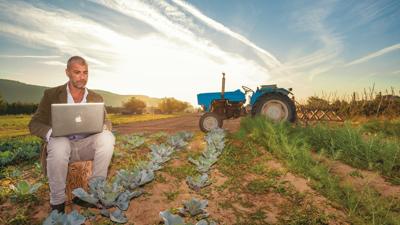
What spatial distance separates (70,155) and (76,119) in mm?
485

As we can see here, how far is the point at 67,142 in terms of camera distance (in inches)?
110

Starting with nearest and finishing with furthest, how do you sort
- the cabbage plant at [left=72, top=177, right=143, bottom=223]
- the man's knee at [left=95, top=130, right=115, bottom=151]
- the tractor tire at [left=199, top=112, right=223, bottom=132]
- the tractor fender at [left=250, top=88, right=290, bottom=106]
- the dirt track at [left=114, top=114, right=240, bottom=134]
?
1. the cabbage plant at [left=72, top=177, right=143, bottom=223]
2. the man's knee at [left=95, top=130, right=115, bottom=151]
3. the tractor fender at [left=250, top=88, right=290, bottom=106]
4. the tractor tire at [left=199, top=112, right=223, bottom=132]
5. the dirt track at [left=114, top=114, right=240, bottom=134]

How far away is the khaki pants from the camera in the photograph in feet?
8.79

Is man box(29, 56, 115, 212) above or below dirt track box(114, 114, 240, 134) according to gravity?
above

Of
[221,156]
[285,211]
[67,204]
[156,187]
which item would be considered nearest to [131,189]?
[156,187]

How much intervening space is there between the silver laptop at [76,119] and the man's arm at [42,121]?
204 millimetres

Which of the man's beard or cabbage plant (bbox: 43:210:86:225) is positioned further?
the man's beard

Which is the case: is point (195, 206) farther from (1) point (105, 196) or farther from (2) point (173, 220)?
(1) point (105, 196)

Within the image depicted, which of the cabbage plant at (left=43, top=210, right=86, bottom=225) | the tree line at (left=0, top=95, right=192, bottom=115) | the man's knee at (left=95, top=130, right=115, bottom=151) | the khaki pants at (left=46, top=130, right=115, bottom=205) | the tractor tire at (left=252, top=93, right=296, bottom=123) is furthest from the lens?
the tree line at (left=0, top=95, right=192, bottom=115)

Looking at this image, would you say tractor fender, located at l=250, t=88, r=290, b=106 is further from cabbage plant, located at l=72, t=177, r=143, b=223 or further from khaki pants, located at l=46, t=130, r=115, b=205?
cabbage plant, located at l=72, t=177, r=143, b=223

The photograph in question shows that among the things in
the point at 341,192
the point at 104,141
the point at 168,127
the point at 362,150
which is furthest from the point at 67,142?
the point at 168,127

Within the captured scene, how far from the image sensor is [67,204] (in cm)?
301

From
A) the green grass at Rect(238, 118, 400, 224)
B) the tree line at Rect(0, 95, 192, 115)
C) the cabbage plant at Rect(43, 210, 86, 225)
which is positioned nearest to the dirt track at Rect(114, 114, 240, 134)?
the green grass at Rect(238, 118, 400, 224)

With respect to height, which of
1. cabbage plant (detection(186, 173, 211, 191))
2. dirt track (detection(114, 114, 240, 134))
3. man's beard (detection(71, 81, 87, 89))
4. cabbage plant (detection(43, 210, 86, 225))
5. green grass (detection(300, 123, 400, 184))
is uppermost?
man's beard (detection(71, 81, 87, 89))
